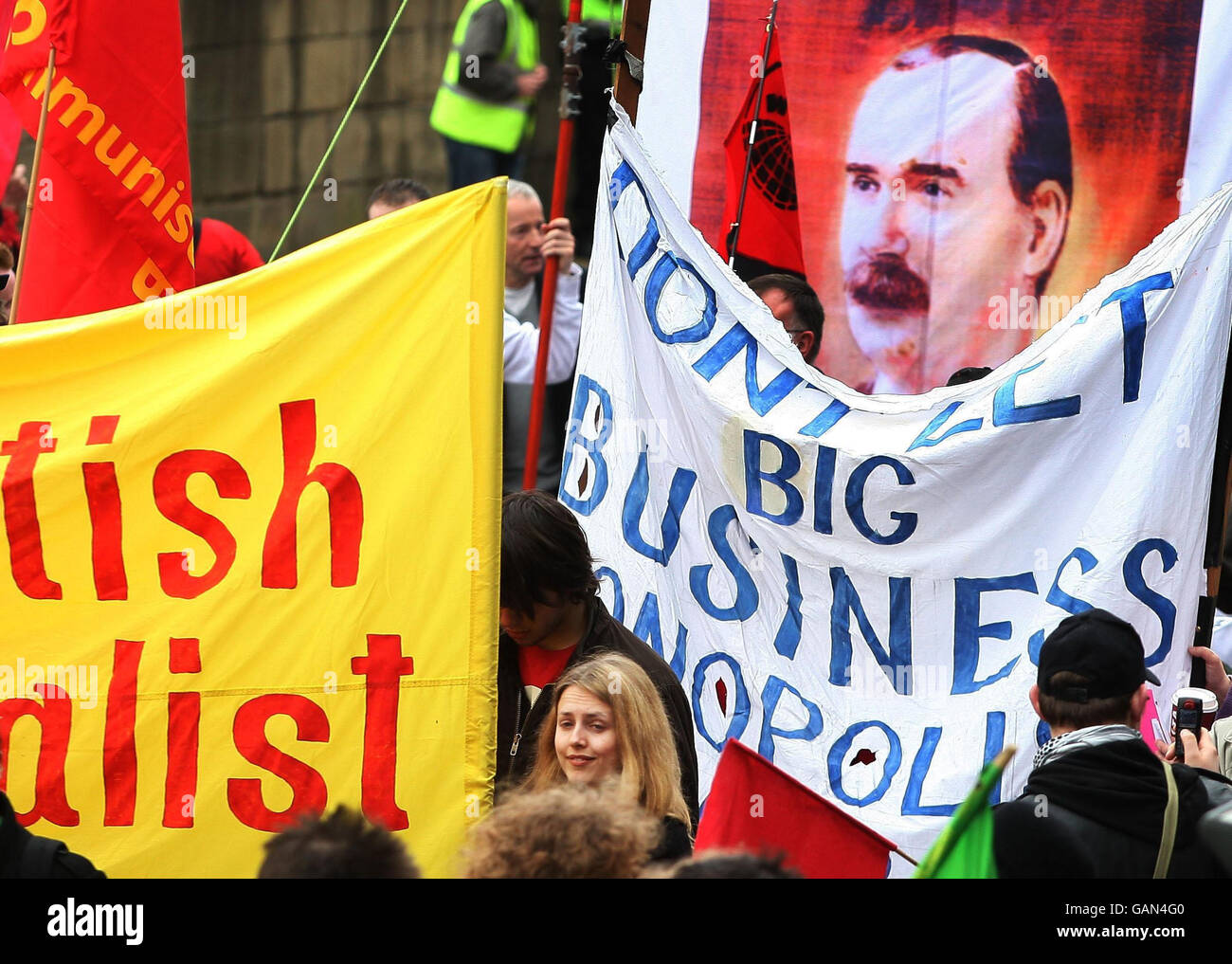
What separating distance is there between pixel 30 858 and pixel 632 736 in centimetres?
134

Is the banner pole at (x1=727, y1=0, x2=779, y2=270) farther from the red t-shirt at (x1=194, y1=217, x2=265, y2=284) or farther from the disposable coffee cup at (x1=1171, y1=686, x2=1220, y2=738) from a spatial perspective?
the disposable coffee cup at (x1=1171, y1=686, x2=1220, y2=738)

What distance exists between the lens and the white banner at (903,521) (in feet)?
15.3

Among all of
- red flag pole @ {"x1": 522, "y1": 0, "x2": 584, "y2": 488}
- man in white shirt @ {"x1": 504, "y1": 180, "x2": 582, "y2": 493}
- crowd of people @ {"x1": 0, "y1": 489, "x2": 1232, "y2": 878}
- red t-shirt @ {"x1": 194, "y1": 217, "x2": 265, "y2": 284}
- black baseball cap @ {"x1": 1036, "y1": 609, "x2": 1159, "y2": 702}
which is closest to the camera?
crowd of people @ {"x1": 0, "y1": 489, "x2": 1232, "y2": 878}

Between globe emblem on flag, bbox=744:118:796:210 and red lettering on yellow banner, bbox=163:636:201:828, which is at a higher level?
globe emblem on flag, bbox=744:118:796:210

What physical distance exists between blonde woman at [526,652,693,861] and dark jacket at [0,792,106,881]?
1.16 m

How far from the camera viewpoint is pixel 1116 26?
271 inches

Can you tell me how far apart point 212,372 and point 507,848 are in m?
1.66

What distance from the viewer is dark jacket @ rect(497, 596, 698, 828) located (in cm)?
407

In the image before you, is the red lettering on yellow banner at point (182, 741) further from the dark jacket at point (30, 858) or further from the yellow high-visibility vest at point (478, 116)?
the yellow high-visibility vest at point (478, 116)

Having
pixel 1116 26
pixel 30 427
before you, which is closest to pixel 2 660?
pixel 30 427

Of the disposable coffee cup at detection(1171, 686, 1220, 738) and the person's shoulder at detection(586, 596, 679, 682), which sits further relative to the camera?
the person's shoulder at detection(586, 596, 679, 682)

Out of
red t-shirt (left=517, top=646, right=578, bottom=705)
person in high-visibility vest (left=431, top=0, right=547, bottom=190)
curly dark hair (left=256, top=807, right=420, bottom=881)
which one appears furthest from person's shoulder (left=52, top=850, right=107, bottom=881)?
person in high-visibility vest (left=431, top=0, right=547, bottom=190)

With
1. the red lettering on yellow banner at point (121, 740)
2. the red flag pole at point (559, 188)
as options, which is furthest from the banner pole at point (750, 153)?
the red lettering on yellow banner at point (121, 740)

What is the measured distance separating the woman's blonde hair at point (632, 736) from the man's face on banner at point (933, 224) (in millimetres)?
3324
